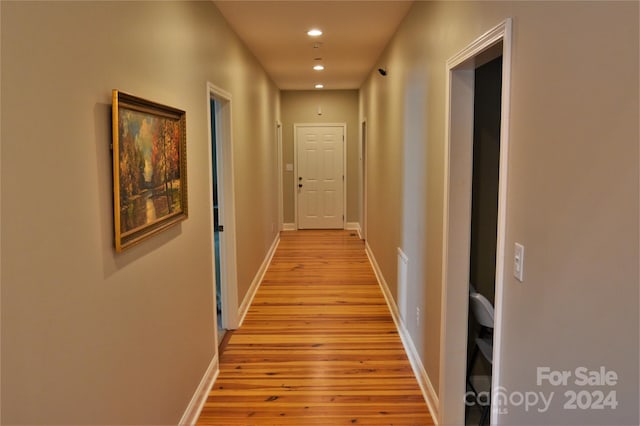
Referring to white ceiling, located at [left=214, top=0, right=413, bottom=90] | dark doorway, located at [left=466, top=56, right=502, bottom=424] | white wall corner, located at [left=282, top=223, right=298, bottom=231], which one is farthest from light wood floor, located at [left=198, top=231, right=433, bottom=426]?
white wall corner, located at [left=282, top=223, right=298, bottom=231]

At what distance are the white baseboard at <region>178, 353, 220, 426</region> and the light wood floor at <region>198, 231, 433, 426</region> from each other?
44 millimetres

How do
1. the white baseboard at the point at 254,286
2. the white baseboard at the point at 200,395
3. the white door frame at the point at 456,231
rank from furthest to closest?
1. the white baseboard at the point at 254,286
2. the white baseboard at the point at 200,395
3. the white door frame at the point at 456,231

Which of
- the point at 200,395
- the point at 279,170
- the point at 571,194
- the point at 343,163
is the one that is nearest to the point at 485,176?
the point at 571,194

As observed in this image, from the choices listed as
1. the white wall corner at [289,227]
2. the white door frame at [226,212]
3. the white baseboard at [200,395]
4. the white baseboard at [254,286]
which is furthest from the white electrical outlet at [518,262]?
the white wall corner at [289,227]

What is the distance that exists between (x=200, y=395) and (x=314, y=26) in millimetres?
2950

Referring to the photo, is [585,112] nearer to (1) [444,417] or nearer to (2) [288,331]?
(1) [444,417]

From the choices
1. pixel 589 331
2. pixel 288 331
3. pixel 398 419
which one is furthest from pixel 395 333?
pixel 589 331

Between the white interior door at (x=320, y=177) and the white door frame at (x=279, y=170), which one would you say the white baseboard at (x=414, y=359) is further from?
the white interior door at (x=320, y=177)

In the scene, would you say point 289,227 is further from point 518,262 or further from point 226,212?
point 518,262

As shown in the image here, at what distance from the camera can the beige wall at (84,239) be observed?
111 centimetres

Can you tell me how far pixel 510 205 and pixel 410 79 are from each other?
207 centimetres

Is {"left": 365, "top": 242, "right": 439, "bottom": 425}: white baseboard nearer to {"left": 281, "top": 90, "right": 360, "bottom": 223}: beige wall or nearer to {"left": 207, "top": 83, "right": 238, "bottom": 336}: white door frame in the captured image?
{"left": 207, "top": 83, "right": 238, "bottom": 336}: white door frame

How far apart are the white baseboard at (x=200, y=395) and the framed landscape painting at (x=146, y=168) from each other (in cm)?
109

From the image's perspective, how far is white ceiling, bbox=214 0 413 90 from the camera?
3.29 metres
